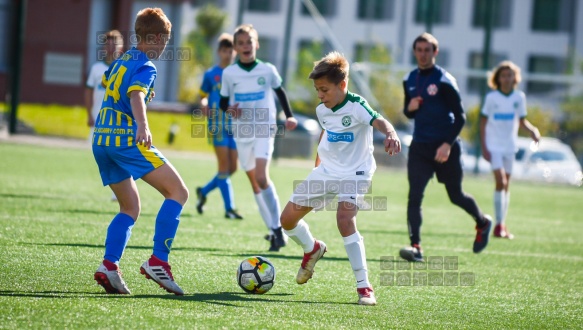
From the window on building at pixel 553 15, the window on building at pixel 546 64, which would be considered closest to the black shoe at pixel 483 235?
the window on building at pixel 546 64

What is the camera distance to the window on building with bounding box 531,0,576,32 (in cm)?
4066

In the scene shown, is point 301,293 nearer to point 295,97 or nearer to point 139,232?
point 139,232

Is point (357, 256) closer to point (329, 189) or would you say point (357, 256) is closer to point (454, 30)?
point (329, 189)

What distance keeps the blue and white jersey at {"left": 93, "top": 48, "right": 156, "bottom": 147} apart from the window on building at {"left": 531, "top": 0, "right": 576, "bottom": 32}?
125 ft

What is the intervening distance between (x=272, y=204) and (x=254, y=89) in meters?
1.17

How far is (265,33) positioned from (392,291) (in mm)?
35551

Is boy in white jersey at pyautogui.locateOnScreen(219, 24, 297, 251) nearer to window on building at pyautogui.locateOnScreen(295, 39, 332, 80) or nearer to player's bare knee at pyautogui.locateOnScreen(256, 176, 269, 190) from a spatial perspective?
player's bare knee at pyautogui.locateOnScreen(256, 176, 269, 190)

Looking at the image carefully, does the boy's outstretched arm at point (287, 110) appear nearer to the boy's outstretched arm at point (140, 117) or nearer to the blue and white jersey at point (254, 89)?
the blue and white jersey at point (254, 89)

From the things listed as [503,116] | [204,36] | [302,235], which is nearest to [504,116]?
[503,116]

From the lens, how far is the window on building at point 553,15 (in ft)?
133

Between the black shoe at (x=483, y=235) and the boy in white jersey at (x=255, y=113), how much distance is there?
2022 millimetres

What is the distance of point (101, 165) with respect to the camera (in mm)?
5703

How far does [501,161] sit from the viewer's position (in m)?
11.1

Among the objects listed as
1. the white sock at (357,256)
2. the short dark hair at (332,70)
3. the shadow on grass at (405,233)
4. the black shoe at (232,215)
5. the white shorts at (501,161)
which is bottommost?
the shadow on grass at (405,233)
